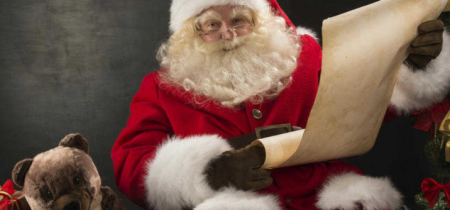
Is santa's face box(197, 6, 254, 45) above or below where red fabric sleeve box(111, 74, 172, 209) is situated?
Result: above

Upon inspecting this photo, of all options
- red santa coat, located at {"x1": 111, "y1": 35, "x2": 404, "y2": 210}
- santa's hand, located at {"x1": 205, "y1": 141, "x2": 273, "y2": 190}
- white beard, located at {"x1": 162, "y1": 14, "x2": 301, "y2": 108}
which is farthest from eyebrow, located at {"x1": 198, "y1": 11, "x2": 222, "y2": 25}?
santa's hand, located at {"x1": 205, "y1": 141, "x2": 273, "y2": 190}

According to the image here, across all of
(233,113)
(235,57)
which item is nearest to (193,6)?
(235,57)

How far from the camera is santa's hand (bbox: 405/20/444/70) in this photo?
1.27 metres

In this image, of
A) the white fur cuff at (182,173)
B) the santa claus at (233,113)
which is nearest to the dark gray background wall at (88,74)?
the santa claus at (233,113)

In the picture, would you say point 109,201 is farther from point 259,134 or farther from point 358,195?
point 358,195

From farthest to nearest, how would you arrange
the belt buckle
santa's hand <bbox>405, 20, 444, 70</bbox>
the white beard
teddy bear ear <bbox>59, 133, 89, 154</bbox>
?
the white beard
the belt buckle
teddy bear ear <bbox>59, 133, 89, 154</bbox>
santa's hand <bbox>405, 20, 444, 70</bbox>

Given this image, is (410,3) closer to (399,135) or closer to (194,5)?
(194,5)

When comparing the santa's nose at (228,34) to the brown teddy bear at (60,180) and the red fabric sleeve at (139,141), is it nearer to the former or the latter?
the red fabric sleeve at (139,141)

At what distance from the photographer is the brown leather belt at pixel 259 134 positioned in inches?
68.2

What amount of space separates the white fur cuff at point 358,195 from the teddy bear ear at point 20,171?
3.54ft

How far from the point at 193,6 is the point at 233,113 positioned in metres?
0.53

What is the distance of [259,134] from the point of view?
5.65 ft

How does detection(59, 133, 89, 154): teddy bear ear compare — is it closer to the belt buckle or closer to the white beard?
the white beard

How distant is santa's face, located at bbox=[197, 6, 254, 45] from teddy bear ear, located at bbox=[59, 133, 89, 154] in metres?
0.70
